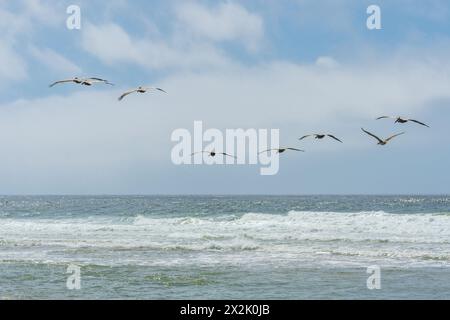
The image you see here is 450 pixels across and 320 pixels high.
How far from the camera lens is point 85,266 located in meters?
18.7

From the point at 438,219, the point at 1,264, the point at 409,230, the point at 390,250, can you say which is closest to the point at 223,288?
the point at 1,264

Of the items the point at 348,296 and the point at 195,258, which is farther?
the point at 195,258

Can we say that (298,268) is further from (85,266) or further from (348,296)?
(85,266)

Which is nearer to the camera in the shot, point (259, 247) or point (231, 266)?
point (231, 266)

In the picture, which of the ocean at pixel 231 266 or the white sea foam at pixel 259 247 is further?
the white sea foam at pixel 259 247

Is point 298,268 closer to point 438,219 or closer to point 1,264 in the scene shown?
point 1,264

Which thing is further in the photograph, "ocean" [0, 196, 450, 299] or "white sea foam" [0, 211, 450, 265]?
"white sea foam" [0, 211, 450, 265]

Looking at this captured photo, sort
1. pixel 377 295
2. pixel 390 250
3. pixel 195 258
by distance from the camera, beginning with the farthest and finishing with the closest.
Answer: pixel 390 250 → pixel 195 258 → pixel 377 295

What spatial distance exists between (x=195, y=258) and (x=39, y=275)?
5.53 metres
